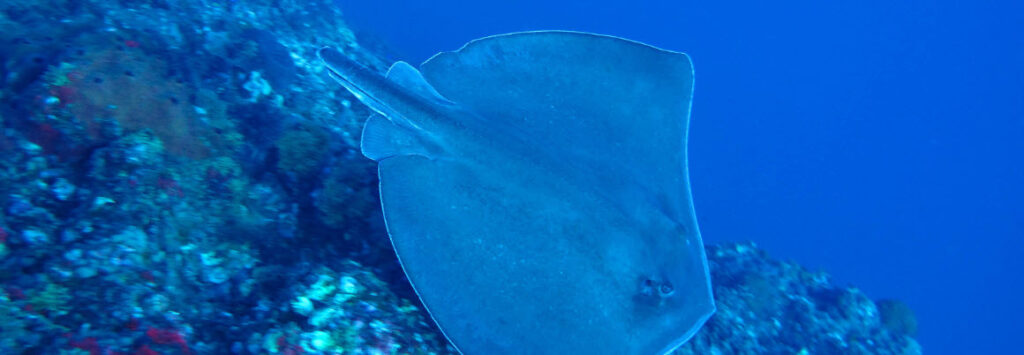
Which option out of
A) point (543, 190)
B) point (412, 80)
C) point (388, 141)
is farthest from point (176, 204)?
point (543, 190)

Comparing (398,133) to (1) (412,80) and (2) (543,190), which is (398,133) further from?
(2) (543,190)

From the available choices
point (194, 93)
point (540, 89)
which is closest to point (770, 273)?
point (540, 89)

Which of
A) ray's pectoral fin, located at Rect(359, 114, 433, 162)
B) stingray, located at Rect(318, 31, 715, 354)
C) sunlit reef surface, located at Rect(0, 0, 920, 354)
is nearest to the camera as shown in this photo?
sunlit reef surface, located at Rect(0, 0, 920, 354)

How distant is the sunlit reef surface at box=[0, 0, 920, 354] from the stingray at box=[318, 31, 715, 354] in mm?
472

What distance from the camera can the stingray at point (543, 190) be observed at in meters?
2.96

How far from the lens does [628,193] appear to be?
3.72 meters

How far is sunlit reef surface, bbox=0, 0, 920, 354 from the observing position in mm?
2578

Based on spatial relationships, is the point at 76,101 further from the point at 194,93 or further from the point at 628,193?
the point at 628,193

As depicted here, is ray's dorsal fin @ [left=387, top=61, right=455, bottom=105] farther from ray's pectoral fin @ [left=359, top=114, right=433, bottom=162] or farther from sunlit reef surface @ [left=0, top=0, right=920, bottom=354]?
sunlit reef surface @ [left=0, top=0, right=920, bottom=354]

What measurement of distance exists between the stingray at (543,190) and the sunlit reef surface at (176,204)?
472mm

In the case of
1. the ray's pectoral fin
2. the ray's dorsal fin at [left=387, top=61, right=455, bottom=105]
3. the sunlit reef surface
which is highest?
the ray's dorsal fin at [left=387, top=61, right=455, bottom=105]

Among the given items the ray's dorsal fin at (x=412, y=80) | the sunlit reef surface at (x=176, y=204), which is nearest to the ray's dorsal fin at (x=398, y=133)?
the ray's dorsal fin at (x=412, y=80)

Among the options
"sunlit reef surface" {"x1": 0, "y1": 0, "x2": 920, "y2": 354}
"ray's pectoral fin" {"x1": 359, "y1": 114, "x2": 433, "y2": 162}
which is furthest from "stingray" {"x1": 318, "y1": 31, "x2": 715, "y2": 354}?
"sunlit reef surface" {"x1": 0, "y1": 0, "x2": 920, "y2": 354}

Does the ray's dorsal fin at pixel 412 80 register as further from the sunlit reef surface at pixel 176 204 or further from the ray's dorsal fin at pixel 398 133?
the sunlit reef surface at pixel 176 204
